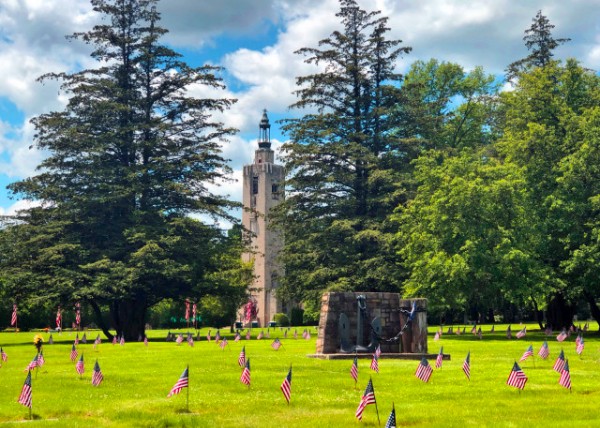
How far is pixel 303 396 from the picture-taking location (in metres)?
16.6

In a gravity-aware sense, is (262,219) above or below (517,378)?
above

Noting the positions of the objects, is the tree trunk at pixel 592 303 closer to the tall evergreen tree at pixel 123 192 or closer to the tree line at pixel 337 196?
the tree line at pixel 337 196

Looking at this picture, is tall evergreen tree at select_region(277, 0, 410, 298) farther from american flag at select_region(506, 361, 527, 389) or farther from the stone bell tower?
the stone bell tower

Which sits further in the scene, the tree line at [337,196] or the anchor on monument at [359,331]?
the tree line at [337,196]

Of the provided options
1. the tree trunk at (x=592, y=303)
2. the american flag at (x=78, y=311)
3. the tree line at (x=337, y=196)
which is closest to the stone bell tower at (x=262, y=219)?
the american flag at (x=78, y=311)

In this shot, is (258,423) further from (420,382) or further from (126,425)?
(420,382)

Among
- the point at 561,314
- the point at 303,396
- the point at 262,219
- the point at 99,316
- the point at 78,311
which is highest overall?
the point at 262,219

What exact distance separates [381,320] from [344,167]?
24103mm

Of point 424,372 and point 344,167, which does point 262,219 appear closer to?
point 344,167

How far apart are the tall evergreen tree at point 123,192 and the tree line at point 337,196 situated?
135mm

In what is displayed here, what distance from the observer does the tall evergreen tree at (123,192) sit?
44.5 m

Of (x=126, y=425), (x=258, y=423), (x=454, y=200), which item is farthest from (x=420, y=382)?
(x=454, y=200)

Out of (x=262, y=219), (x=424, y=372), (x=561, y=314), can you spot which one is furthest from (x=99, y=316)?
(x=262, y=219)

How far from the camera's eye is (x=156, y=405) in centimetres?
1522
